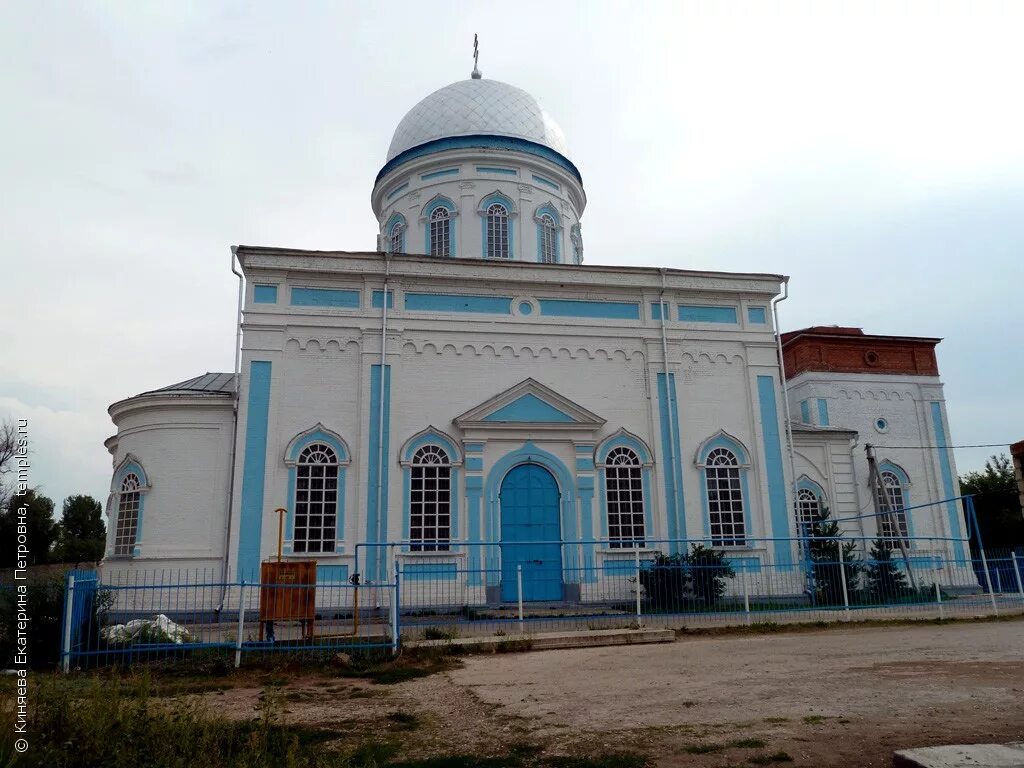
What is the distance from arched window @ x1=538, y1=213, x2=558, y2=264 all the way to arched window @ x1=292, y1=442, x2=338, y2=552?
7.64 metres

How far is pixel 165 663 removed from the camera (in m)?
9.24

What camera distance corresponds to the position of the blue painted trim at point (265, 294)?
1568cm

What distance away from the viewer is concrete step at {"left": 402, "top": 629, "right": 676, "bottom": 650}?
10.4 meters

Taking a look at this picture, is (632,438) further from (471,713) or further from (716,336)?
(471,713)

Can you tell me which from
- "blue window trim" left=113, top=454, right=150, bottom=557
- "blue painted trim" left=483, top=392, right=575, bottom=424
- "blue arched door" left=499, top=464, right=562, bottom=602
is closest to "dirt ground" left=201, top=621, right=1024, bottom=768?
"blue arched door" left=499, top=464, right=562, bottom=602

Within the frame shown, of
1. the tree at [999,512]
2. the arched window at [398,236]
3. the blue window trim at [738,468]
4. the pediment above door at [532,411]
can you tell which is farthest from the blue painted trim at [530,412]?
the tree at [999,512]

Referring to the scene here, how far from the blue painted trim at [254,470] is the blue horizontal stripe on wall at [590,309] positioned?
19.5ft

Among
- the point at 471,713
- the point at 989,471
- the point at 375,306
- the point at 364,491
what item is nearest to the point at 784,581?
the point at 364,491

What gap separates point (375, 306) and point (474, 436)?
3376 mm

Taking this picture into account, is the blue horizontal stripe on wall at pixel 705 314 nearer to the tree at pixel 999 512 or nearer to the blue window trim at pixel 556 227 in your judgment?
the blue window trim at pixel 556 227

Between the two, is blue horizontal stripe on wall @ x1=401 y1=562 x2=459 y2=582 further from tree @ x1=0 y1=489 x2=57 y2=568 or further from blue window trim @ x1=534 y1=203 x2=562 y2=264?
tree @ x1=0 y1=489 x2=57 y2=568

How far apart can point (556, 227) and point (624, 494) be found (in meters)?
7.35

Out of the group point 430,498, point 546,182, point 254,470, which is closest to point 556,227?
point 546,182

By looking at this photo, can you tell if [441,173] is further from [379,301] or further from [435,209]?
[379,301]
